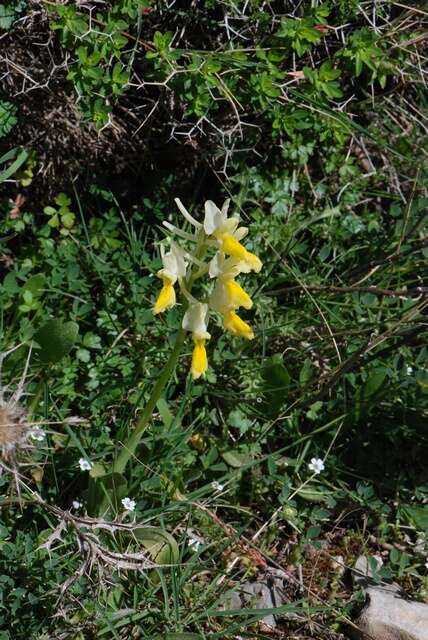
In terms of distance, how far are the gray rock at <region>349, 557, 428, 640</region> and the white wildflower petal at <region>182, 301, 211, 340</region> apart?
1.05m

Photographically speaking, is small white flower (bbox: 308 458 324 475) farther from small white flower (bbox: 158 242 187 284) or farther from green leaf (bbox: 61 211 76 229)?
green leaf (bbox: 61 211 76 229)

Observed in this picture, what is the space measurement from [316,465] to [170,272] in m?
0.99

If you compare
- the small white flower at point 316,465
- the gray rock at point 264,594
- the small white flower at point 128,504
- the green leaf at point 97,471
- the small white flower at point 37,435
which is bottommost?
the gray rock at point 264,594

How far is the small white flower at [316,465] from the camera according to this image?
10.5ft

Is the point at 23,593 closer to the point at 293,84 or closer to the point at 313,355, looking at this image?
the point at 313,355

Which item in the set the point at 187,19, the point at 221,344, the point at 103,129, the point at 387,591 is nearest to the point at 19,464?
the point at 221,344

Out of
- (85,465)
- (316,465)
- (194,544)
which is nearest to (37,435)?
(85,465)

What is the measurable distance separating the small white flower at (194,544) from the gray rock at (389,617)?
0.54 meters

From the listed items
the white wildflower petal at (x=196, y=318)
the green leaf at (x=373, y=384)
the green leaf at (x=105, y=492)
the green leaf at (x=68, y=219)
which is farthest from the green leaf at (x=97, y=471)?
the green leaf at (x=68, y=219)

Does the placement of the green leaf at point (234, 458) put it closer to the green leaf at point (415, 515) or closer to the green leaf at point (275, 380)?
the green leaf at point (275, 380)

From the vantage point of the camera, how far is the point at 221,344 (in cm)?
343

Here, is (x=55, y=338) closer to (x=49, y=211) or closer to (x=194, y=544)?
(x=194, y=544)

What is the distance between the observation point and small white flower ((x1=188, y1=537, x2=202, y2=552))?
2.86 metres

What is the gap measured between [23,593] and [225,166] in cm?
174
